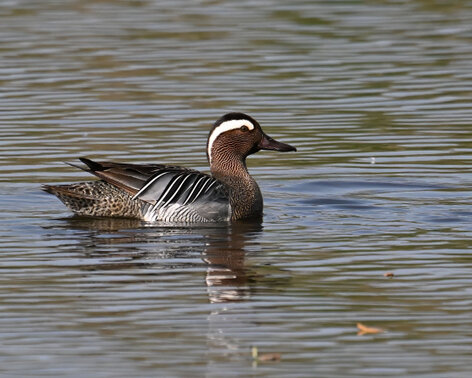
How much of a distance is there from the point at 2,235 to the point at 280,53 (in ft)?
33.6

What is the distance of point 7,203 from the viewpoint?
13.1 metres

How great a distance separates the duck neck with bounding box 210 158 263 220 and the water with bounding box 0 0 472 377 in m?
0.23

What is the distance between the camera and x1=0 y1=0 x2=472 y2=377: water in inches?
316

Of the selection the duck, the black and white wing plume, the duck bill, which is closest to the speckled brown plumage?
the duck

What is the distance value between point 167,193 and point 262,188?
177 cm

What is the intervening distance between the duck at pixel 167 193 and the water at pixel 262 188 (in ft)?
0.80

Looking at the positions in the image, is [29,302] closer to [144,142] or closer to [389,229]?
[389,229]

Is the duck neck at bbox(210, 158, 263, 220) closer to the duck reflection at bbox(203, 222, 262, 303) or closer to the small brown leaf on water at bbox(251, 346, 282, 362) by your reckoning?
the duck reflection at bbox(203, 222, 262, 303)

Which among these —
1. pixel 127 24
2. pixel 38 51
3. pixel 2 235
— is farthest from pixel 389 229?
pixel 127 24

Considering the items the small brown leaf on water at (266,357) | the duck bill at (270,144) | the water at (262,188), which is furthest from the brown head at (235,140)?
the small brown leaf on water at (266,357)

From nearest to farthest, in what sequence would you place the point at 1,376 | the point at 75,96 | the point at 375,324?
the point at 1,376, the point at 375,324, the point at 75,96

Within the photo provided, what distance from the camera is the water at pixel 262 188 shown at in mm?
8039

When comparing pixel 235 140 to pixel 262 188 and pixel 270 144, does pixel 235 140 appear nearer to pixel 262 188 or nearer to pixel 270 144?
pixel 270 144

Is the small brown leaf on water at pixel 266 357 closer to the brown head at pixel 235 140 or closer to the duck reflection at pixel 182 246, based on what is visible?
the duck reflection at pixel 182 246
